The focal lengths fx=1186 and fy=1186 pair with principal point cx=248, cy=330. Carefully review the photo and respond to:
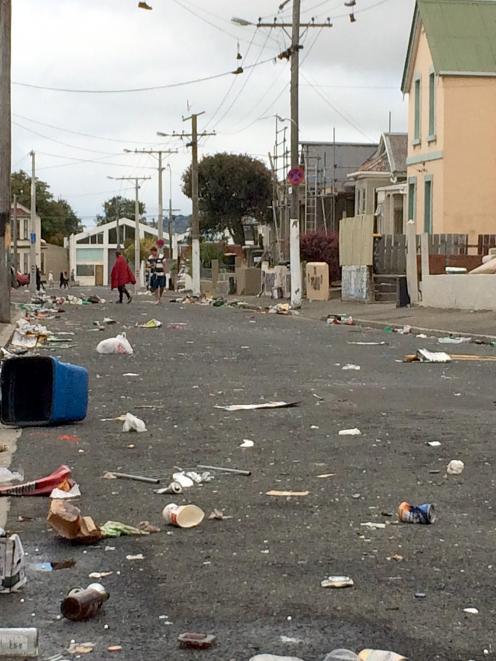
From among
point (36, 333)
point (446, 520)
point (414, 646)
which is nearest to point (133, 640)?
point (414, 646)

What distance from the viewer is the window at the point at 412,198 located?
130 feet

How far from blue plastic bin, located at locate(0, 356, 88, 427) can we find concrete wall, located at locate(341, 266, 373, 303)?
25.2 metres

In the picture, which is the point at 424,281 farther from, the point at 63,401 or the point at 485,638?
the point at 485,638

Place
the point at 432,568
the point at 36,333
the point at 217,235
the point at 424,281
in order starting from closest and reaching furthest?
the point at 432,568
the point at 36,333
the point at 424,281
the point at 217,235

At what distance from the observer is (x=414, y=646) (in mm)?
4270

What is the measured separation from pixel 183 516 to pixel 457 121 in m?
32.2

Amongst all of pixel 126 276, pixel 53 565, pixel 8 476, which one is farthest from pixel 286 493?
pixel 126 276

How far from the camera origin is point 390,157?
48188 mm

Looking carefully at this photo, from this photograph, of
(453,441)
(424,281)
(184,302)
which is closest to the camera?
(453,441)

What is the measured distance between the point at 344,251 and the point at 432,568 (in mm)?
32144

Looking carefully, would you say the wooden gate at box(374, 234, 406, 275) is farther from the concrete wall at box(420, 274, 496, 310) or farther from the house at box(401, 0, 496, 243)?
the concrete wall at box(420, 274, 496, 310)

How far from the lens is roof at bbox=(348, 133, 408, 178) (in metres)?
47.8

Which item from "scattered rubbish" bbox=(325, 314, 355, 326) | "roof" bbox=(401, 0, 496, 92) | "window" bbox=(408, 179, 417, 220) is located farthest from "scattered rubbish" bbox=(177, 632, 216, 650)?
"window" bbox=(408, 179, 417, 220)

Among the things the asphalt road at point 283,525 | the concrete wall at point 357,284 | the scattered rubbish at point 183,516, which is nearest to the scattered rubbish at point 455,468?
the asphalt road at point 283,525
